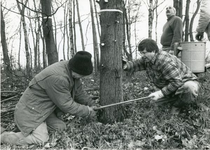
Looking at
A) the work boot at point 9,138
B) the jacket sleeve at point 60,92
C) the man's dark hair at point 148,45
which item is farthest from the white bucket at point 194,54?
the work boot at point 9,138

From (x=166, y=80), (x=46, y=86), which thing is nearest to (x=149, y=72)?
(x=166, y=80)

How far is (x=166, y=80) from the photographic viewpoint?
13.3 feet

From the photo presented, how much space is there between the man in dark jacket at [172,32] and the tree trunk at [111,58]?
2841 millimetres

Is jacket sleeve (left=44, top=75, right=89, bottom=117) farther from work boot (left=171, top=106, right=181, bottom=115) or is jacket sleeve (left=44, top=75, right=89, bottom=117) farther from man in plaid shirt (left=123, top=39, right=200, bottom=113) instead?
work boot (left=171, top=106, right=181, bottom=115)

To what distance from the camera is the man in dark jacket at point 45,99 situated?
10.5 ft

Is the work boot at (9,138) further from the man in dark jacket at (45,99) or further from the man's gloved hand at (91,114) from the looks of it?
the man's gloved hand at (91,114)

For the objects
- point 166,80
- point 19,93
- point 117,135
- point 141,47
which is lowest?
point 117,135

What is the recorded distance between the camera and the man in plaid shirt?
3.79m

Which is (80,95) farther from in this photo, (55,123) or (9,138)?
(9,138)

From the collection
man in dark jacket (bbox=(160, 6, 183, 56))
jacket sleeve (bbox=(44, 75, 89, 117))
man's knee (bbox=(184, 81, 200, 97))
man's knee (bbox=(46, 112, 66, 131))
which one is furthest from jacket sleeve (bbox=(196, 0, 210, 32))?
man's knee (bbox=(46, 112, 66, 131))

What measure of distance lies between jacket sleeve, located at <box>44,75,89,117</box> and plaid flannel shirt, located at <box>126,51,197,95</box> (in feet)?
4.52

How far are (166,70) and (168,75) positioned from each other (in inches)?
3.6

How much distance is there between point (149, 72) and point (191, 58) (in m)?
1.70

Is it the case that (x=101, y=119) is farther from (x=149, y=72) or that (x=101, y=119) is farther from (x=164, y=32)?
(x=164, y=32)
